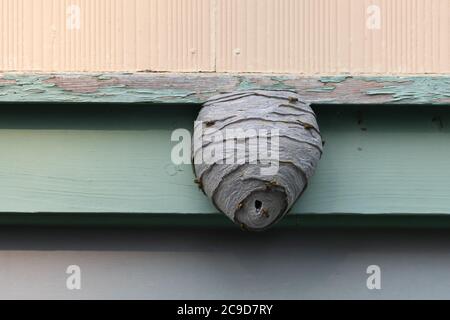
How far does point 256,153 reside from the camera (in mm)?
1357

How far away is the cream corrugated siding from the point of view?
60.1 inches

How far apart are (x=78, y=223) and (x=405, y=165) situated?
752 mm

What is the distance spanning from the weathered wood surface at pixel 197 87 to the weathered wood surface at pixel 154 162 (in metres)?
0.05

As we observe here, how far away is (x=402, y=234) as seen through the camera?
1634 millimetres

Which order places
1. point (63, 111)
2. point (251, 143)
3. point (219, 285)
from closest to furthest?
1. point (251, 143)
2. point (63, 111)
3. point (219, 285)

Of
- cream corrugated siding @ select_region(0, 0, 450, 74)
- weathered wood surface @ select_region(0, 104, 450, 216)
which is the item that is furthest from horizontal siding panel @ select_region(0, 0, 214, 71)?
weathered wood surface @ select_region(0, 104, 450, 216)

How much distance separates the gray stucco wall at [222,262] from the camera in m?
1.61

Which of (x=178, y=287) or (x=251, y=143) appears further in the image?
(x=178, y=287)

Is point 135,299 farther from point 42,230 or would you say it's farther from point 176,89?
point 176,89

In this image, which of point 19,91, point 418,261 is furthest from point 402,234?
point 19,91

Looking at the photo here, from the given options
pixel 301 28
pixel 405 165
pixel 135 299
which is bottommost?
pixel 135 299

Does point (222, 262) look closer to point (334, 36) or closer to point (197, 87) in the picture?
point (197, 87)

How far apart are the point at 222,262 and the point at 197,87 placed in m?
0.42

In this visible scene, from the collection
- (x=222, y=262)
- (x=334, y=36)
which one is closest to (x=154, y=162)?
(x=222, y=262)
